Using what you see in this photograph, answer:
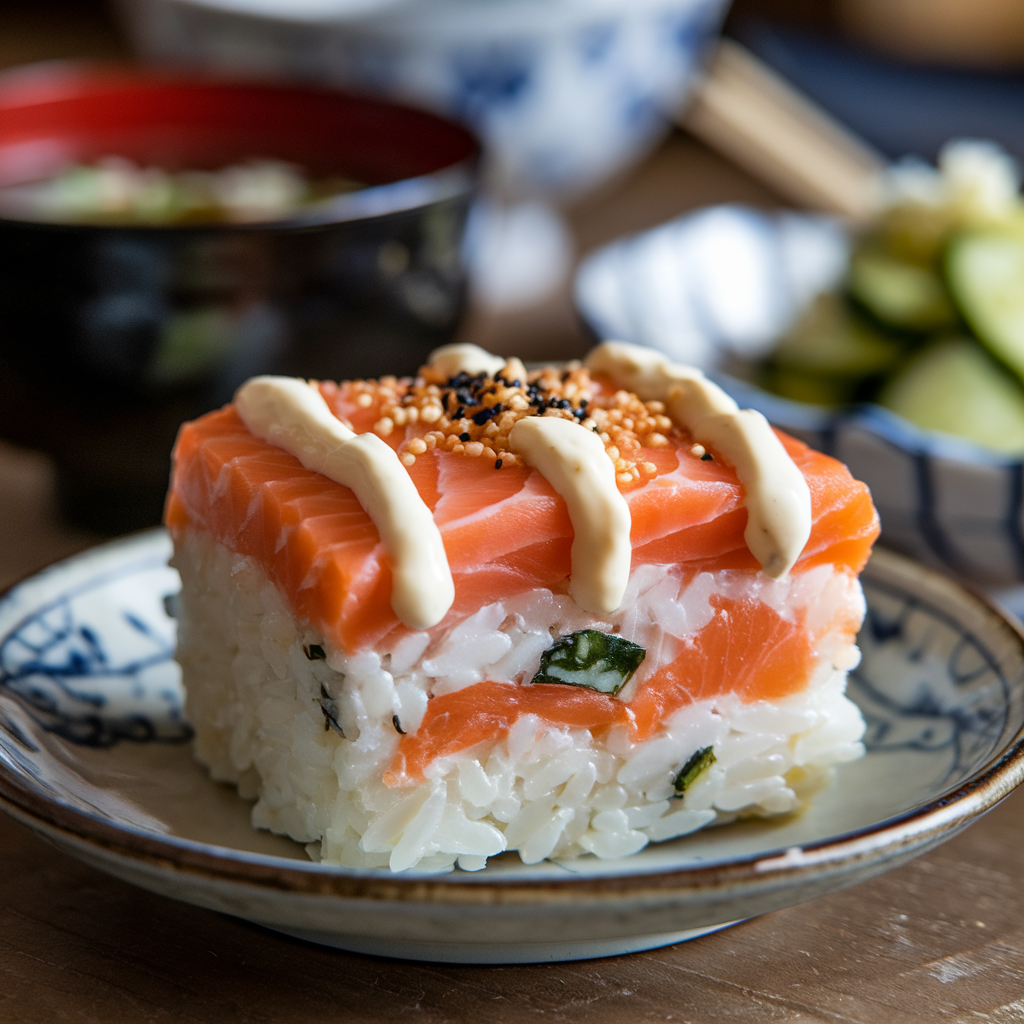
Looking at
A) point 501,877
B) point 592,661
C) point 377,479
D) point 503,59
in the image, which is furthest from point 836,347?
point 501,877

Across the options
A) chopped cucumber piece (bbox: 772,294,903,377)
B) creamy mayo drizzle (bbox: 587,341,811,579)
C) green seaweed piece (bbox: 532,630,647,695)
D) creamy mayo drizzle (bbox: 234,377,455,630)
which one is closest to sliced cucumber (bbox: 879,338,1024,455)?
chopped cucumber piece (bbox: 772,294,903,377)

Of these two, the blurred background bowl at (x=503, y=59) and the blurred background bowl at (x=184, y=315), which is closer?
the blurred background bowl at (x=184, y=315)

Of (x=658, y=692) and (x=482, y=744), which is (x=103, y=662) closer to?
(x=482, y=744)

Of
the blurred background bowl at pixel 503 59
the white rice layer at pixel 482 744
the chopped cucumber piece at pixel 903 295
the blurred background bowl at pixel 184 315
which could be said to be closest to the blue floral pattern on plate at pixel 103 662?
the white rice layer at pixel 482 744

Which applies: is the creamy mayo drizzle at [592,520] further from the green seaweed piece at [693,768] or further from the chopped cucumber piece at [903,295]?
the chopped cucumber piece at [903,295]

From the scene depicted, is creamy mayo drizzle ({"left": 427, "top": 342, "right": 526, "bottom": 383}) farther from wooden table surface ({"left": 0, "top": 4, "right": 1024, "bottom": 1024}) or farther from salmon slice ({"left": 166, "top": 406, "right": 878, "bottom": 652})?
wooden table surface ({"left": 0, "top": 4, "right": 1024, "bottom": 1024})

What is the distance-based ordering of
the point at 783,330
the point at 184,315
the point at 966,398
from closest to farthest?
the point at 184,315 → the point at 966,398 → the point at 783,330
